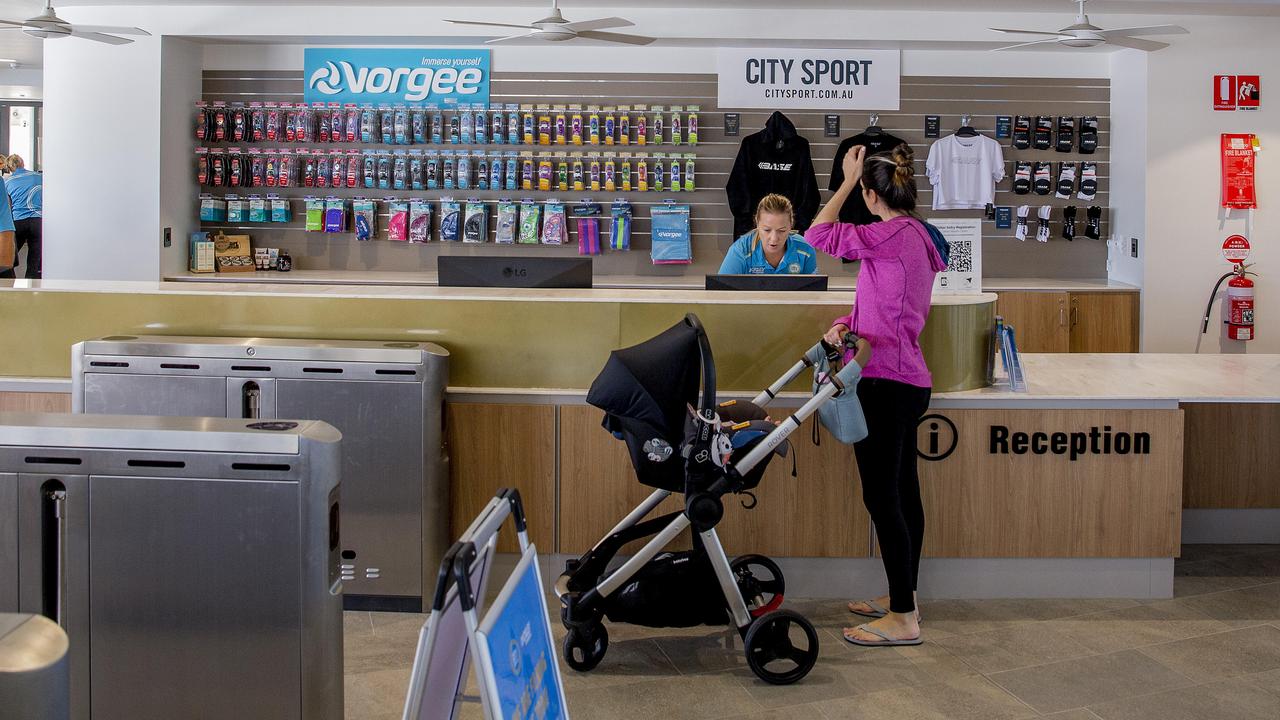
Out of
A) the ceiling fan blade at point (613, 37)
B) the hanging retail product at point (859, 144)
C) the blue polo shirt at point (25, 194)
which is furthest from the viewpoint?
the blue polo shirt at point (25, 194)

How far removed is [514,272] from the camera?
4609mm

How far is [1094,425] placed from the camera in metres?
4.30

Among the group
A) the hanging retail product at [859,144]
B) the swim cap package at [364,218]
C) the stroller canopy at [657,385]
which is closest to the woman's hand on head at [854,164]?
the stroller canopy at [657,385]

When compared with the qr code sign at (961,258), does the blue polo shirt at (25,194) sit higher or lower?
higher

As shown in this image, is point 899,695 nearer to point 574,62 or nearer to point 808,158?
point 808,158

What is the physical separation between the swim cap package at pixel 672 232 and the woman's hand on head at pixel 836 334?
447 centimetres

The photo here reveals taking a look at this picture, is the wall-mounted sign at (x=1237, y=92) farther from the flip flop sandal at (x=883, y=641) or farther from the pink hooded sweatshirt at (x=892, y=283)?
the flip flop sandal at (x=883, y=641)

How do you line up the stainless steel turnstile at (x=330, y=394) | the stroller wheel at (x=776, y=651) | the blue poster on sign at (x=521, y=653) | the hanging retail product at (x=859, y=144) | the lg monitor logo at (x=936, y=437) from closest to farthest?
the blue poster on sign at (x=521, y=653), the stroller wheel at (x=776, y=651), the stainless steel turnstile at (x=330, y=394), the lg monitor logo at (x=936, y=437), the hanging retail product at (x=859, y=144)

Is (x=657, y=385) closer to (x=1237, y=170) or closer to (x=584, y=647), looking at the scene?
(x=584, y=647)

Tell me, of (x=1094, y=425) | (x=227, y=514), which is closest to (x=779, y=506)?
(x=1094, y=425)

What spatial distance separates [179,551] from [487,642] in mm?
907

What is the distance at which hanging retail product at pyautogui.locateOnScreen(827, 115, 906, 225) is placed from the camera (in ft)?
26.4

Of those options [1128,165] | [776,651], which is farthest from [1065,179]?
[776,651]

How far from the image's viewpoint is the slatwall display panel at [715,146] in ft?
27.2
